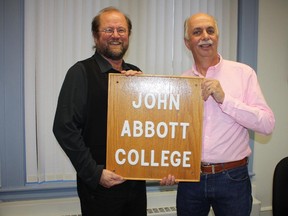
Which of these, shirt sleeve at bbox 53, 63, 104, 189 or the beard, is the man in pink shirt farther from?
shirt sleeve at bbox 53, 63, 104, 189

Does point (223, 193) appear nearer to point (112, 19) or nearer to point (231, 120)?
point (231, 120)

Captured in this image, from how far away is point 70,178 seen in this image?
7.60ft

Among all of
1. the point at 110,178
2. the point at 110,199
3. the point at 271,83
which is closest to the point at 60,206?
the point at 110,199

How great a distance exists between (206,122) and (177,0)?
4.60 feet

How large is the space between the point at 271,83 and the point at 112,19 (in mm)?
1865

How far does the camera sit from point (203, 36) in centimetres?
149

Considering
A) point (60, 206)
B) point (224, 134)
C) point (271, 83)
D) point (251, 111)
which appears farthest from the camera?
point (271, 83)

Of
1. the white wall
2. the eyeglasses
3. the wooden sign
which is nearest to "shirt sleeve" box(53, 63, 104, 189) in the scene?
the wooden sign

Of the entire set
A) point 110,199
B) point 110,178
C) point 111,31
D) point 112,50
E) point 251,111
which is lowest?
point 110,199

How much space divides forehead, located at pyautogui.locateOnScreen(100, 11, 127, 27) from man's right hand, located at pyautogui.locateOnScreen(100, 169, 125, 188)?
77 centimetres

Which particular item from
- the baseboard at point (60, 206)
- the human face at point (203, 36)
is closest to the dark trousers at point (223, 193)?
the human face at point (203, 36)

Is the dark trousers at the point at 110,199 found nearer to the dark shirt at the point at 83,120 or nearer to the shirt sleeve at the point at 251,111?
the dark shirt at the point at 83,120

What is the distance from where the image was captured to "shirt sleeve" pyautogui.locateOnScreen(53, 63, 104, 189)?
1367 millimetres

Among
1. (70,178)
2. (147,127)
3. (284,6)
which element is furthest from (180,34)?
(70,178)
